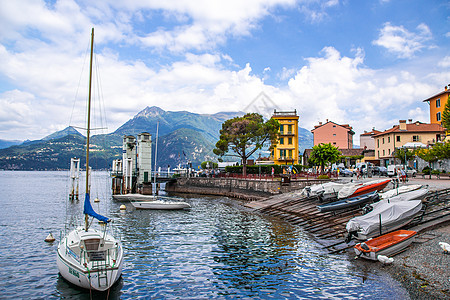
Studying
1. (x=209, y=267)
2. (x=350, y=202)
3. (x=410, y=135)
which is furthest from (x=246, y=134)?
(x=209, y=267)

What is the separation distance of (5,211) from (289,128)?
62.4 m

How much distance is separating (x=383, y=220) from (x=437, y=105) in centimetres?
6671

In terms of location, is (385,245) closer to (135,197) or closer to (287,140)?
(135,197)

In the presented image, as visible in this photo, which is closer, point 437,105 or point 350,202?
point 350,202

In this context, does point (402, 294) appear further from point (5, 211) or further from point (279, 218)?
point (5, 211)

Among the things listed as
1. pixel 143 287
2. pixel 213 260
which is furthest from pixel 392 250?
pixel 143 287

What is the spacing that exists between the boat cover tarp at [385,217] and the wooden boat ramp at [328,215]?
981 mm

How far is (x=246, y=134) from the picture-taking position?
219ft

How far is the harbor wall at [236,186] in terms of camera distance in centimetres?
4866

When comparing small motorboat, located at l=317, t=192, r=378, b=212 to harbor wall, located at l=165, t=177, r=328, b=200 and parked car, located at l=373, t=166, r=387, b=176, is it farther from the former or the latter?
parked car, located at l=373, t=166, r=387, b=176

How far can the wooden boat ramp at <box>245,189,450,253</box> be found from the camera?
21.2 m

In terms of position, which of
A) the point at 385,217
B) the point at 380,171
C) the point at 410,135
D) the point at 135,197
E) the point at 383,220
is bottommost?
the point at 135,197

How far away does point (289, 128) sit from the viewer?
270 ft

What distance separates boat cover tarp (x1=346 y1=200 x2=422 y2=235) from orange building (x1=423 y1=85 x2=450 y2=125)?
194ft
